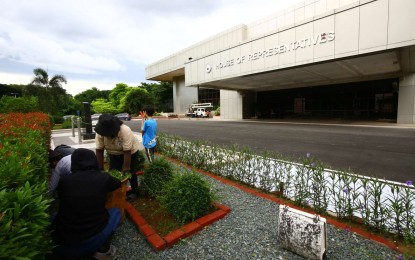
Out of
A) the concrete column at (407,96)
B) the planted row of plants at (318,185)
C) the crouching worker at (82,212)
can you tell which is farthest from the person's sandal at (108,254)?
the concrete column at (407,96)

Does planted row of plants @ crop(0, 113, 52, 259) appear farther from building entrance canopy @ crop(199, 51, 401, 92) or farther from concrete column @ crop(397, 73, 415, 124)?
concrete column @ crop(397, 73, 415, 124)

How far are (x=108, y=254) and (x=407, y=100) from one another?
20.3 meters

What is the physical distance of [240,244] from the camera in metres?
2.62

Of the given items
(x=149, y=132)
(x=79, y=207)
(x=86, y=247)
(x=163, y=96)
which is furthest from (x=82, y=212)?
(x=163, y=96)

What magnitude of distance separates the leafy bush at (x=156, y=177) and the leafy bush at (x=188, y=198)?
41 cm

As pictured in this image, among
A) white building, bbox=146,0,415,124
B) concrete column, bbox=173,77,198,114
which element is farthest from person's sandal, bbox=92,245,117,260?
concrete column, bbox=173,77,198,114

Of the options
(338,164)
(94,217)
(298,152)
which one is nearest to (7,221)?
(94,217)

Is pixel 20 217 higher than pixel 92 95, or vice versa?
pixel 92 95

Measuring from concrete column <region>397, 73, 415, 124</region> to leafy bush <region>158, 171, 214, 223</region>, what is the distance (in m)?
18.7

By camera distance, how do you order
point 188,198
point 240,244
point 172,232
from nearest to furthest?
point 240,244, point 172,232, point 188,198

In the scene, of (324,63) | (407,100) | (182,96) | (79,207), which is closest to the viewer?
(79,207)

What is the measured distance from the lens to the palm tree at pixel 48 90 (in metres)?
23.9

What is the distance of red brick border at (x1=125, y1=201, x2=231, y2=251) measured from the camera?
261 cm

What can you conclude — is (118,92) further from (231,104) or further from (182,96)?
(231,104)
